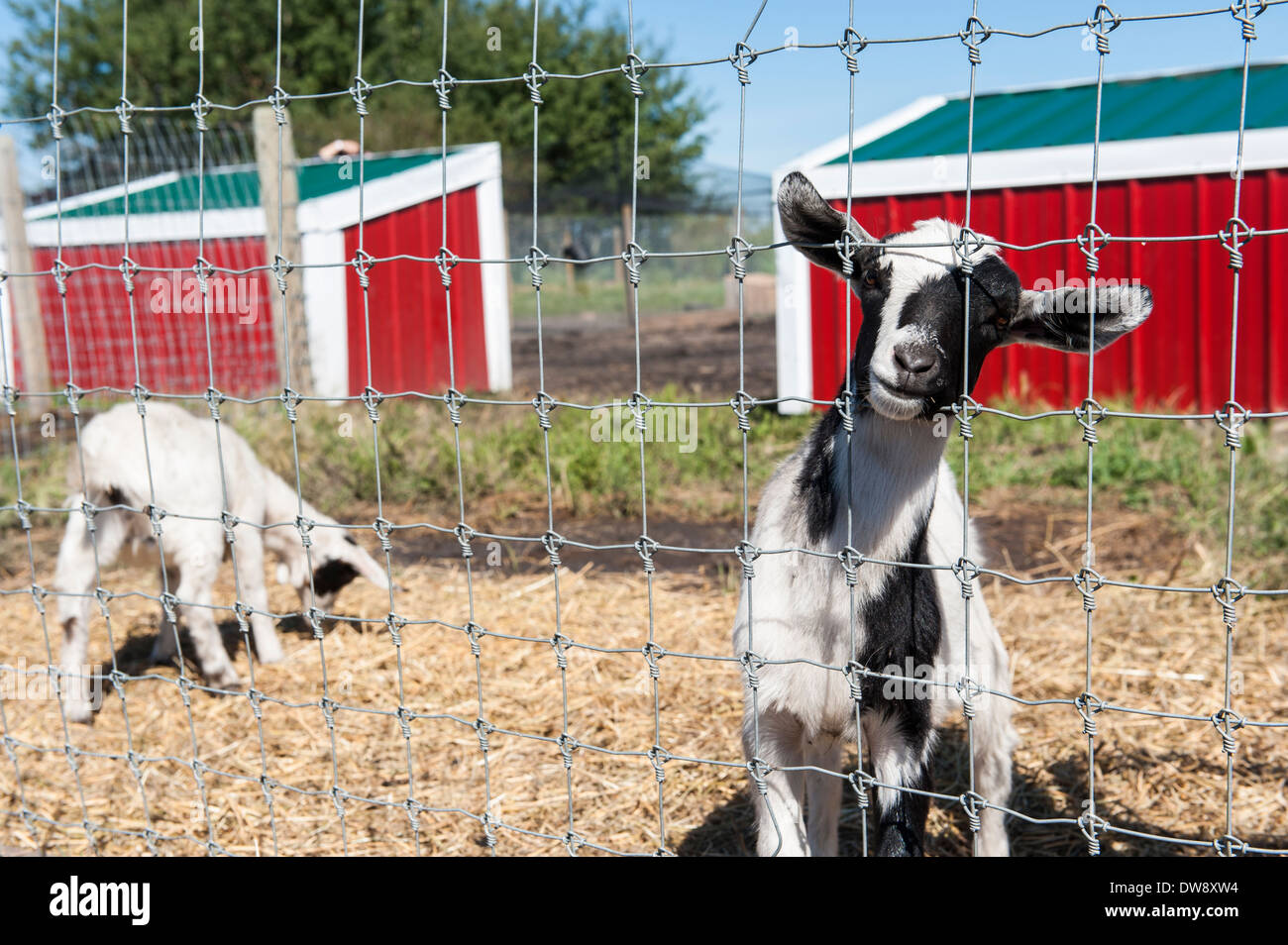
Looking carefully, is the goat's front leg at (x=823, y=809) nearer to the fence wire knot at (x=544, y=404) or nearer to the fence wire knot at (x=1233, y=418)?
the fence wire knot at (x=544, y=404)

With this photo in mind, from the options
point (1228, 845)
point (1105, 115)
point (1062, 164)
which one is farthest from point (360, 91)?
point (1105, 115)

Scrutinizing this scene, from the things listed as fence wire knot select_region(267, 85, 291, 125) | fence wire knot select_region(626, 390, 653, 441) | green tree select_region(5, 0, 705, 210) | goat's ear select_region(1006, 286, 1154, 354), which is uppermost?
green tree select_region(5, 0, 705, 210)

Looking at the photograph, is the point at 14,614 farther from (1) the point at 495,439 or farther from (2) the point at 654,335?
(2) the point at 654,335

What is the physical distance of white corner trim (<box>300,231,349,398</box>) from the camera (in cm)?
1093

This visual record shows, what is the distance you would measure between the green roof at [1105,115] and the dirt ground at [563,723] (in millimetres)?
4007

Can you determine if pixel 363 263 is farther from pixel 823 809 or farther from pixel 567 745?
pixel 823 809

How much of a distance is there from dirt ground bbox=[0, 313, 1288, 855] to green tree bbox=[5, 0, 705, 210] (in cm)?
2018

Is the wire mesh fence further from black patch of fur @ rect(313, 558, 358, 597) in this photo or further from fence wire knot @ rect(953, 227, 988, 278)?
black patch of fur @ rect(313, 558, 358, 597)

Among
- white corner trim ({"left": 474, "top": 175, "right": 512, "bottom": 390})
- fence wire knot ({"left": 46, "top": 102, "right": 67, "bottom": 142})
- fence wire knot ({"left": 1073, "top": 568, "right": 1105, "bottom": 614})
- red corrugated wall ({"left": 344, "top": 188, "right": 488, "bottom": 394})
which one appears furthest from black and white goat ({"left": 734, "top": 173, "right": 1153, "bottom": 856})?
white corner trim ({"left": 474, "top": 175, "right": 512, "bottom": 390})

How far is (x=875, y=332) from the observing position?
2395 mm

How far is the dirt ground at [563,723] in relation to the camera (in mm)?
3721

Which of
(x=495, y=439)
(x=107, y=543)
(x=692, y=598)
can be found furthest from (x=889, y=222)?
(x=107, y=543)

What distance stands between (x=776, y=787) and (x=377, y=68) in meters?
30.4
